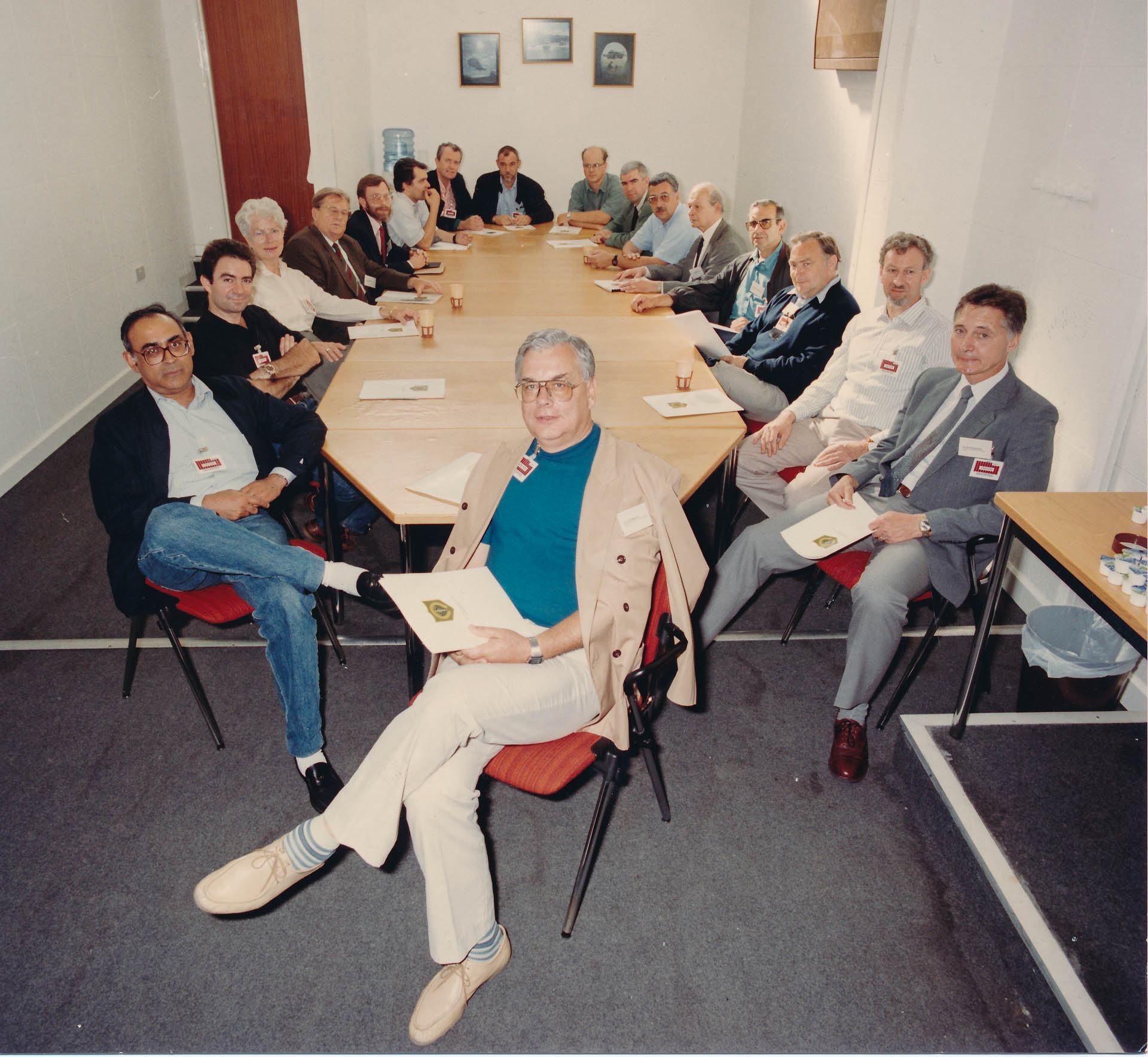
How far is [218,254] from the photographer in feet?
10.0

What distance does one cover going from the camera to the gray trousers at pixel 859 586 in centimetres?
239

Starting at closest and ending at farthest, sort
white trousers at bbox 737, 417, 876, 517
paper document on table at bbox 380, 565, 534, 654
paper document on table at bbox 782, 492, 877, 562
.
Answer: paper document on table at bbox 380, 565, 534, 654
paper document on table at bbox 782, 492, 877, 562
white trousers at bbox 737, 417, 876, 517

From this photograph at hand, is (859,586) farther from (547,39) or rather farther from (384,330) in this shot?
(547,39)

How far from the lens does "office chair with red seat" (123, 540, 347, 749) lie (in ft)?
7.54

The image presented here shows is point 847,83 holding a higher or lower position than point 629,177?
higher

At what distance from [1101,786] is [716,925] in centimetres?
109

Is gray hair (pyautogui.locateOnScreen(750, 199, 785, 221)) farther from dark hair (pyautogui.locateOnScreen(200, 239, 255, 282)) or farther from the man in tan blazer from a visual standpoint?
the man in tan blazer

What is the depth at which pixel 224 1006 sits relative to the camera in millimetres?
1781

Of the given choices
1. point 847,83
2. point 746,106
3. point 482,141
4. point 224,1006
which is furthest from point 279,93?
point 224,1006

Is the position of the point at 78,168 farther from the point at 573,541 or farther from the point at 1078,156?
the point at 1078,156

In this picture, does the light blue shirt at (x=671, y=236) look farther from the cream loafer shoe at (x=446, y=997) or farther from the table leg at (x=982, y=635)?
the cream loafer shoe at (x=446, y=997)

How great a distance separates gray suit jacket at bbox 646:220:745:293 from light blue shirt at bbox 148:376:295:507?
9.22 ft

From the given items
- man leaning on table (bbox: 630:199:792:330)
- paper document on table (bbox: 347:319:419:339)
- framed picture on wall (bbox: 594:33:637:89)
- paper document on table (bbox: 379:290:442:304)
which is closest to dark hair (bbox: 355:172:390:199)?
paper document on table (bbox: 379:290:442:304)

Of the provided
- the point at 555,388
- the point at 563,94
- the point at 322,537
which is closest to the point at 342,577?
the point at 555,388
